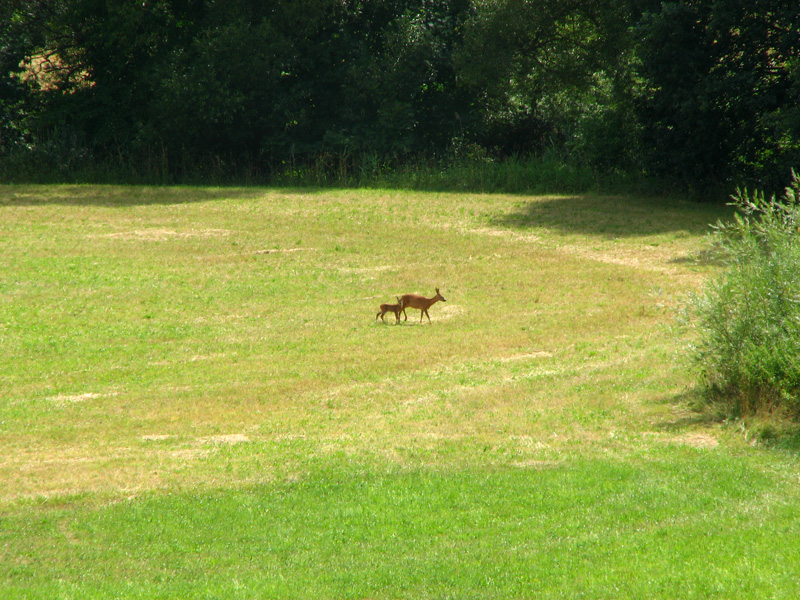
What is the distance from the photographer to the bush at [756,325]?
9117mm

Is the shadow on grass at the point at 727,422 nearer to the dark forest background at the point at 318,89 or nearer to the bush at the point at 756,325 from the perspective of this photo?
the bush at the point at 756,325

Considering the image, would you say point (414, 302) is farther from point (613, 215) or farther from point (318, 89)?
point (318, 89)

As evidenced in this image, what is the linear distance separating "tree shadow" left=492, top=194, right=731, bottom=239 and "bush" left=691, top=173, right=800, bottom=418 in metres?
11.4

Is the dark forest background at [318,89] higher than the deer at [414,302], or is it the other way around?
the dark forest background at [318,89]

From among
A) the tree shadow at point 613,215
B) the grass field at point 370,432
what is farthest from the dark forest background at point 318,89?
the grass field at point 370,432

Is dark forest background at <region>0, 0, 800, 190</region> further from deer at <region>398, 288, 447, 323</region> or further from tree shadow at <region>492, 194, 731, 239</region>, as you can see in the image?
deer at <region>398, 288, 447, 323</region>

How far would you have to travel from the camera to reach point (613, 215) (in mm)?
23609

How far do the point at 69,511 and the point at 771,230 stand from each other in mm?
7415

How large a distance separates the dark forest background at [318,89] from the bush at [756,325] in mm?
15811

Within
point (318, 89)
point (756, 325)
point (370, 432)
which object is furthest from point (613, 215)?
point (370, 432)

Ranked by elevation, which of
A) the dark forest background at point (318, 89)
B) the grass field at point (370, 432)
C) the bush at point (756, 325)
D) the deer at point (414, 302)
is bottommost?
the grass field at point (370, 432)

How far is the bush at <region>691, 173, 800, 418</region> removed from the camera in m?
9.12

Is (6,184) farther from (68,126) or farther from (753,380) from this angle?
(753,380)

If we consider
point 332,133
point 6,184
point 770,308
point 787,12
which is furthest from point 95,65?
point 770,308
